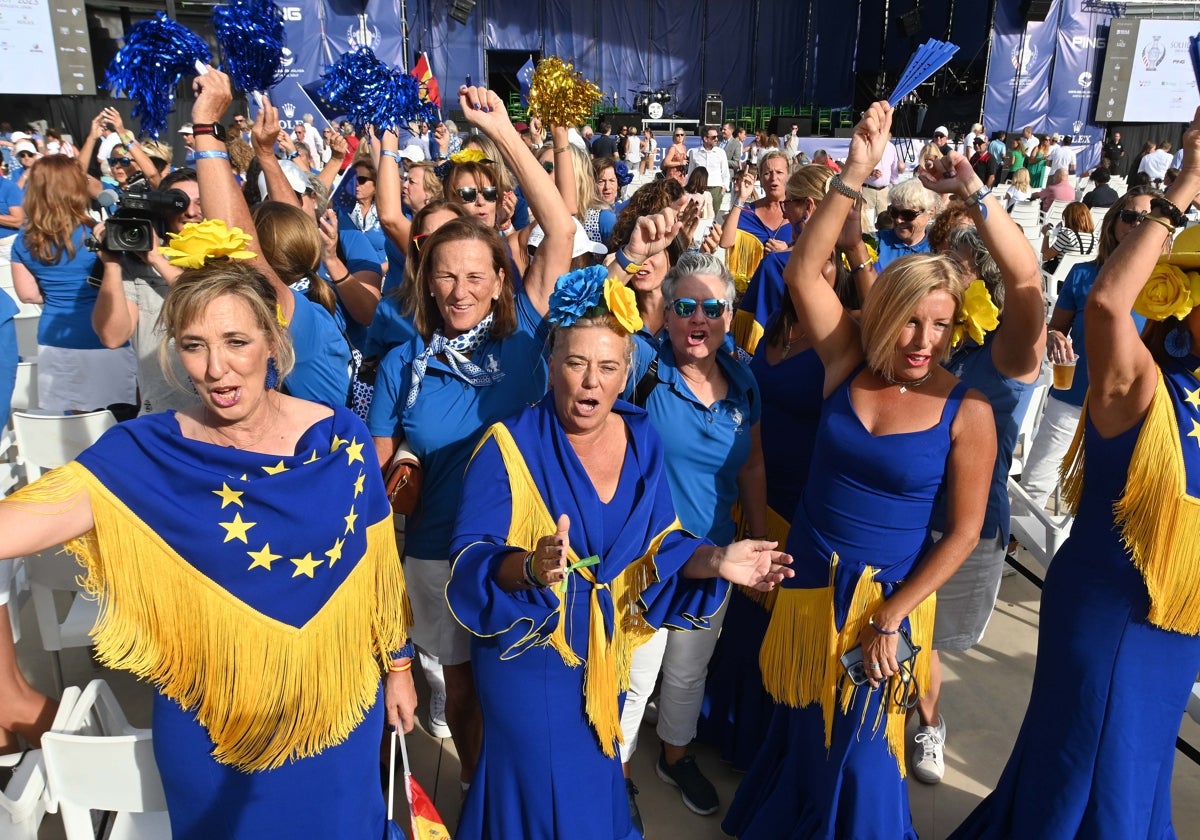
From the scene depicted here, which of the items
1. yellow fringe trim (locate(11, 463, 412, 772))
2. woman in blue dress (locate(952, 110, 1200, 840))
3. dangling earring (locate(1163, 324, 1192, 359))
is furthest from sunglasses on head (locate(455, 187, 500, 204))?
dangling earring (locate(1163, 324, 1192, 359))

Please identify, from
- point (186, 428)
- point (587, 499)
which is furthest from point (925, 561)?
point (186, 428)

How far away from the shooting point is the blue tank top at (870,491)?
7.20ft

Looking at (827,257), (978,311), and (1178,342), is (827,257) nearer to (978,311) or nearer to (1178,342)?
(978,311)

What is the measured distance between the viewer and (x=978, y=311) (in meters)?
2.18

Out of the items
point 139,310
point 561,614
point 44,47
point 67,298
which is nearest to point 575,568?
point 561,614

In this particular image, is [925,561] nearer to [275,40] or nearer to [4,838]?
[4,838]

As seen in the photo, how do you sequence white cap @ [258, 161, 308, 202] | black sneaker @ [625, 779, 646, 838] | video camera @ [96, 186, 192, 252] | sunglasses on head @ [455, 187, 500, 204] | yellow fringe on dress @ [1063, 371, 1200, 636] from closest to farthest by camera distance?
yellow fringe on dress @ [1063, 371, 1200, 636]
video camera @ [96, 186, 192, 252]
black sneaker @ [625, 779, 646, 838]
sunglasses on head @ [455, 187, 500, 204]
white cap @ [258, 161, 308, 202]

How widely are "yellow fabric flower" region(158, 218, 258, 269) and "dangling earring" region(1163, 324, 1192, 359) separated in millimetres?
2290

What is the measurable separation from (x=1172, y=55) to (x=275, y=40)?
1020 inches

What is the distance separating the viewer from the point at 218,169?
2.38 meters

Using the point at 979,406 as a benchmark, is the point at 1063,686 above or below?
below

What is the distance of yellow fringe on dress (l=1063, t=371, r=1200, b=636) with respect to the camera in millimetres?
2031

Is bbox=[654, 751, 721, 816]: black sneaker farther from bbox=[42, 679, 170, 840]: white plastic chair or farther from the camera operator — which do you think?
the camera operator

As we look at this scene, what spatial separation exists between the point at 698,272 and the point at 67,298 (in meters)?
3.05
